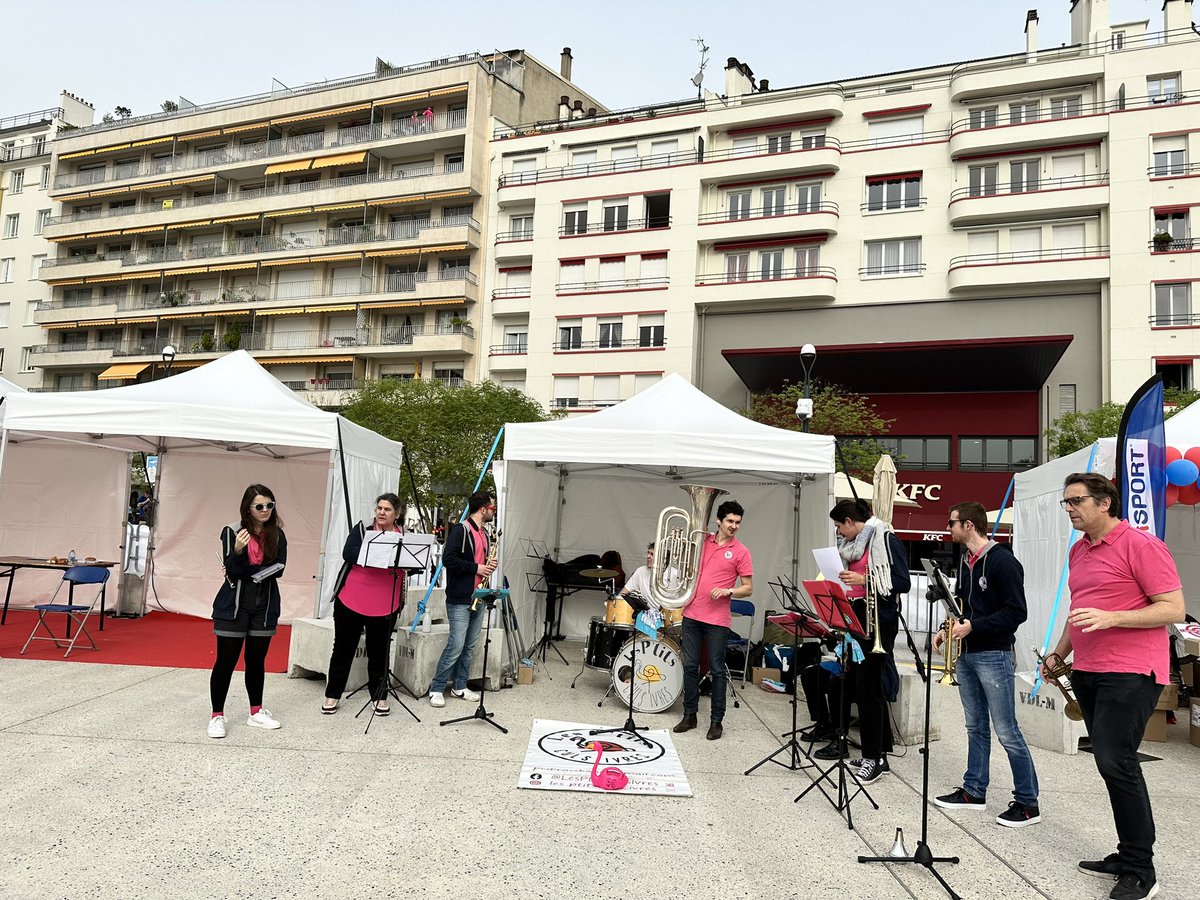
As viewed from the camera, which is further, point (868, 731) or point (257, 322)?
point (257, 322)

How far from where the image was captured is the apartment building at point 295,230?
37.4 metres

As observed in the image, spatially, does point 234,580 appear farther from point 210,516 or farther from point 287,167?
point 287,167

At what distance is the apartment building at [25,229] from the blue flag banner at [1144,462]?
52.4 meters

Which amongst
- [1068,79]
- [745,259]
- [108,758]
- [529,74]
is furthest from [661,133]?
[108,758]

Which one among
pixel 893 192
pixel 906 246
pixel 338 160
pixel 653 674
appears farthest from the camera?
pixel 338 160

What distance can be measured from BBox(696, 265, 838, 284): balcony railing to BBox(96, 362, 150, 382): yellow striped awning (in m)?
30.1

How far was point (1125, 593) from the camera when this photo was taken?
146 inches

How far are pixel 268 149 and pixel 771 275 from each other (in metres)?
27.4

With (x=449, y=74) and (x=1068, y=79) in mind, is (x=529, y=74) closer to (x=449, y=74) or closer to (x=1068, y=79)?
(x=449, y=74)

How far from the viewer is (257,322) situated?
40.2 m

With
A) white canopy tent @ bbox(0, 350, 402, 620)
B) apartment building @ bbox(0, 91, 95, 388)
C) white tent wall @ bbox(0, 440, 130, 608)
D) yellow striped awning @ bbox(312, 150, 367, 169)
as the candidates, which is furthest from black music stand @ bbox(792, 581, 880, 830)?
apartment building @ bbox(0, 91, 95, 388)

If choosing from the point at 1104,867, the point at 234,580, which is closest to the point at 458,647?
the point at 234,580

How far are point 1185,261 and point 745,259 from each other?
49.8ft

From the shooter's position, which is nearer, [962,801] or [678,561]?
[962,801]
